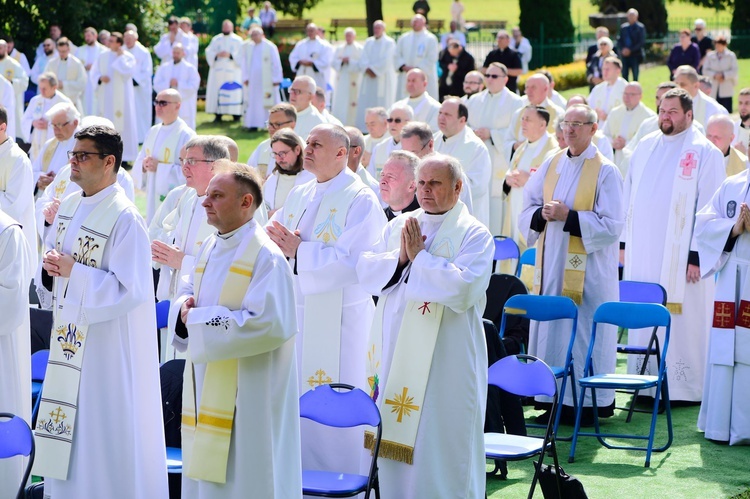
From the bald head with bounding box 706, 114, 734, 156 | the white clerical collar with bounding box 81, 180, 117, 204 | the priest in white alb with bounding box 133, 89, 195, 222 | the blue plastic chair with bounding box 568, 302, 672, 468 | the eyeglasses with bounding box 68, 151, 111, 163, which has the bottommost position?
the blue plastic chair with bounding box 568, 302, 672, 468

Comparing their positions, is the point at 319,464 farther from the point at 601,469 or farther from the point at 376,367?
the point at 601,469

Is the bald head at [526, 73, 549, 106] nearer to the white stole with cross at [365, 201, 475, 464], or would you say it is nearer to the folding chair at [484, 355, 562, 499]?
the folding chair at [484, 355, 562, 499]

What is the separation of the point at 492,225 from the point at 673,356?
503cm

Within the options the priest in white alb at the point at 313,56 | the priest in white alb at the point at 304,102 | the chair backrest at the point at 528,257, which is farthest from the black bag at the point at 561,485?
the priest in white alb at the point at 313,56

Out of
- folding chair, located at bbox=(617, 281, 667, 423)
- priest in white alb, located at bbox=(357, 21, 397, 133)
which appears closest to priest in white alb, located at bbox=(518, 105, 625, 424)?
folding chair, located at bbox=(617, 281, 667, 423)

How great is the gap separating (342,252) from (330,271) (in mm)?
144

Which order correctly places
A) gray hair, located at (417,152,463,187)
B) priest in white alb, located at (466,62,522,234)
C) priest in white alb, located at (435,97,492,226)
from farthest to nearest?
1. priest in white alb, located at (466,62,522,234)
2. priest in white alb, located at (435,97,492,226)
3. gray hair, located at (417,152,463,187)

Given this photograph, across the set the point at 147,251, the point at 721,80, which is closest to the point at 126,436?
the point at 147,251

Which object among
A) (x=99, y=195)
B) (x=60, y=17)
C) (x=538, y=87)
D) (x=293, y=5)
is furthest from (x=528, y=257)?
(x=293, y=5)

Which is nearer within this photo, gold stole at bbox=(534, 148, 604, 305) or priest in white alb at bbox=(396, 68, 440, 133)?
gold stole at bbox=(534, 148, 604, 305)

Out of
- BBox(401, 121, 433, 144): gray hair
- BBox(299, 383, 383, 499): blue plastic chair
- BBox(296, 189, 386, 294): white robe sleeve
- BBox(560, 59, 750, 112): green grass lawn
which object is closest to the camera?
BBox(299, 383, 383, 499): blue plastic chair

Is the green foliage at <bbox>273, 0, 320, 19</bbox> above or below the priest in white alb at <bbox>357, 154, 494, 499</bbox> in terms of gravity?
above

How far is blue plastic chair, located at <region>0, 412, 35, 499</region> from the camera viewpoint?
5746 millimetres

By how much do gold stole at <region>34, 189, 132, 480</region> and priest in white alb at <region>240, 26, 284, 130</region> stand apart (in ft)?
59.2
